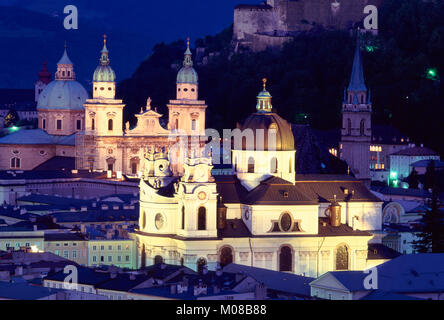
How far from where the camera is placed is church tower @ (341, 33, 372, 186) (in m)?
115

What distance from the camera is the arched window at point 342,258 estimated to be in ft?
293

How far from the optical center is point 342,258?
89.6m

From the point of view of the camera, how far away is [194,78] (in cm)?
13788

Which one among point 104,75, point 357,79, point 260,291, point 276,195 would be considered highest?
point 104,75

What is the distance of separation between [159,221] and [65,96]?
195ft

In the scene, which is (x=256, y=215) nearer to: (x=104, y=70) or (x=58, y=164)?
(x=104, y=70)

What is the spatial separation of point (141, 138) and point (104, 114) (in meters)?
3.19

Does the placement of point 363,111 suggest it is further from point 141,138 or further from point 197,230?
point 197,230

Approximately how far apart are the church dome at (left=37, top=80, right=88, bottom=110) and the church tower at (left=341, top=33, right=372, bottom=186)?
3018 centimetres

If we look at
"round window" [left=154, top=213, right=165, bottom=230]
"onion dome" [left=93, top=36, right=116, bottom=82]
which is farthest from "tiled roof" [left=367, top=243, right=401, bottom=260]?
"onion dome" [left=93, top=36, right=116, bottom=82]

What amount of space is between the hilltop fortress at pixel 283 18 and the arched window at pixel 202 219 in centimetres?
7697

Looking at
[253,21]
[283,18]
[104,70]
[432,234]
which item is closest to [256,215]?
[432,234]

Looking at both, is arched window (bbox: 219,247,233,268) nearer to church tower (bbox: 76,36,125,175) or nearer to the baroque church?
the baroque church
